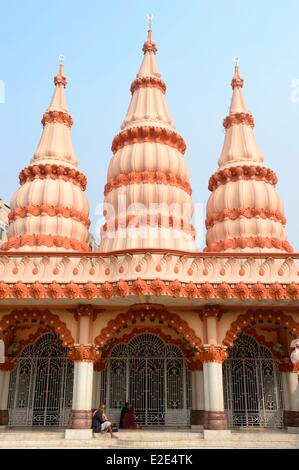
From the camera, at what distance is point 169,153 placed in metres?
21.0

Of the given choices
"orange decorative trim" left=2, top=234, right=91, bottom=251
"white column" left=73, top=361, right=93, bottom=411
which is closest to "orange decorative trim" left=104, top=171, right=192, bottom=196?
"orange decorative trim" left=2, top=234, right=91, bottom=251

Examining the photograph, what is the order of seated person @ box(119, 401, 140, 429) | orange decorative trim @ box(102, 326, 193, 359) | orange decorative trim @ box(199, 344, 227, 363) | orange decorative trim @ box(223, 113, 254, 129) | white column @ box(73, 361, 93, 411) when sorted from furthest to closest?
orange decorative trim @ box(223, 113, 254, 129), orange decorative trim @ box(102, 326, 193, 359), seated person @ box(119, 401, 140, 429), orange decorative trim @ box(199, 344, 227, 363), white column @ box(73, 361, 93, 411)

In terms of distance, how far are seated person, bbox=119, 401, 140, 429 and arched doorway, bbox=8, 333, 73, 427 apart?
7.51 ft

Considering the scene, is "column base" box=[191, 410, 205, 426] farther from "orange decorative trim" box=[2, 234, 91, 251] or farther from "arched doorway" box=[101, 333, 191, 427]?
"orange decorative trim" box=[2, 234, 91, 251]

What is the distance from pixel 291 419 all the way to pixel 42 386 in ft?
29.8

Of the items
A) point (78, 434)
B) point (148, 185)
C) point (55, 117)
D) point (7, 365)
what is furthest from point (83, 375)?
point (55, 117)

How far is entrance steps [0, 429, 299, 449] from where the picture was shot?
12.6m

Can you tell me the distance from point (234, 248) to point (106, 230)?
5.75 meters

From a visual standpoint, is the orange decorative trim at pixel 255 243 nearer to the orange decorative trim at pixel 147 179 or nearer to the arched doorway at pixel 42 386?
the orange decorative trim at pixel 147 179

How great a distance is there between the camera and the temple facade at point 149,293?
14.4 meters

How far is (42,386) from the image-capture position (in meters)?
16.9

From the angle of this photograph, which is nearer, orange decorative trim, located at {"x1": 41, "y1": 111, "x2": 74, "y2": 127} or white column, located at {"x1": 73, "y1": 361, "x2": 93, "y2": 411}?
white column, located at {"x1": 73, "y1": 361, "x2": 93, "y2": 411}

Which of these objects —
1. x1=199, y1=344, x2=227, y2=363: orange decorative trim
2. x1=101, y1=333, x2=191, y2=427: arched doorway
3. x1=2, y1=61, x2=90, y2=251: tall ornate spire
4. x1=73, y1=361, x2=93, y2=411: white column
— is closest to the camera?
x1=73, y1=361, x2=93, y2=411: white column

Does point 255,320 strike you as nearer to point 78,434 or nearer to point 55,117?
point 78,434
